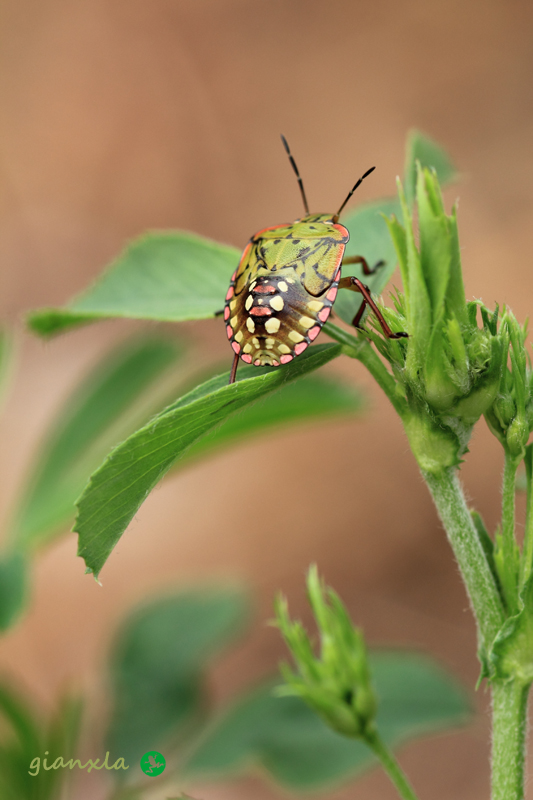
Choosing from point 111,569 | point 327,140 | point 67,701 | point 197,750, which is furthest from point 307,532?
point 327,140

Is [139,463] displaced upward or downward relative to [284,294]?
downward

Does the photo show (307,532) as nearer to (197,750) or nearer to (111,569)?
(111,569)

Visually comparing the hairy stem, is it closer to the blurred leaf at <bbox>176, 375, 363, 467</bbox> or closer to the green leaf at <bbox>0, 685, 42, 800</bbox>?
the blurred leaf at <bbox>176, 375, 363, 467</bbox>

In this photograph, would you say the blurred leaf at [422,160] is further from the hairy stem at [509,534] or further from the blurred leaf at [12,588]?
the blurred leaf at [12,588]

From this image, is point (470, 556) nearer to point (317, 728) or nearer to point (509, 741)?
point (509, 741)

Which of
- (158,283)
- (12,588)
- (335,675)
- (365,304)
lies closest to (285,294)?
(365,304)

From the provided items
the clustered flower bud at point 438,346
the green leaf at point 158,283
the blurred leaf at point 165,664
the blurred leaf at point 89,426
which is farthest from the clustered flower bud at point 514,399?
the blurred leaf at point 165,664
